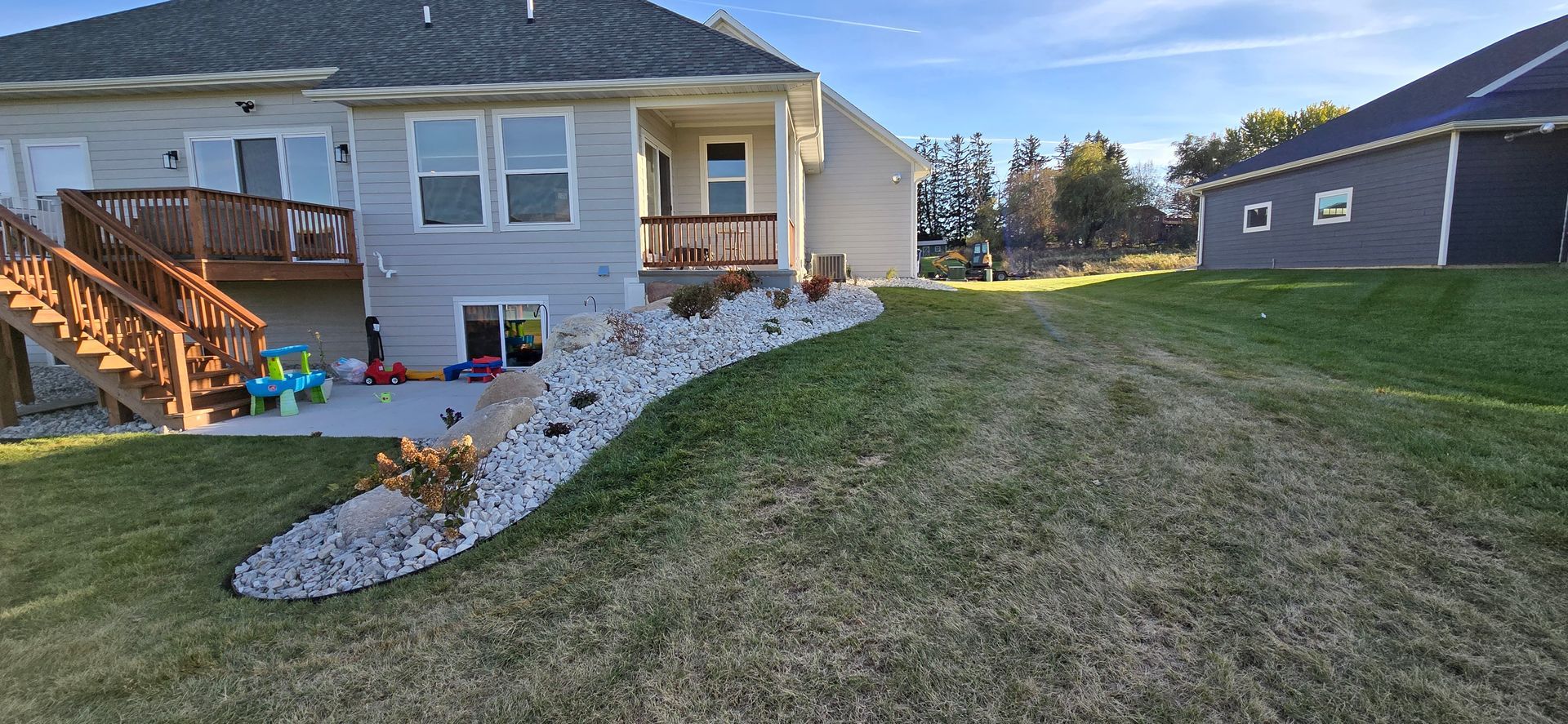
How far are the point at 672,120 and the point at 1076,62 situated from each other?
53.5 feet

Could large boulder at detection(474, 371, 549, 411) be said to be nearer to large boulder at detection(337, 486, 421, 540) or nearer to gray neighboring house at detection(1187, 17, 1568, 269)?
large boulder at detection(337, 486, 421, 540)

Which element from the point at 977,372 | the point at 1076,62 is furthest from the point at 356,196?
the point at 1076,62

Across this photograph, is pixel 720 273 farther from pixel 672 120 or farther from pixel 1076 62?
pixel 1076 62

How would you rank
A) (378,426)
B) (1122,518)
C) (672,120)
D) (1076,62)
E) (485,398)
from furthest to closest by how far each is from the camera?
(1076,62), (672,120), (378,426), (485,398), (1122,518)

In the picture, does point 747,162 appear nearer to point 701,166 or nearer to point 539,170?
point 701,166

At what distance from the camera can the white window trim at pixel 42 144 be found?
9.91m

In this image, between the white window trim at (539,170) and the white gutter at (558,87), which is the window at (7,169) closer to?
the white gutter at (558,87)

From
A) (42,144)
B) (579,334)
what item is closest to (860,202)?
(579,334)

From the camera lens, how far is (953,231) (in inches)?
2442

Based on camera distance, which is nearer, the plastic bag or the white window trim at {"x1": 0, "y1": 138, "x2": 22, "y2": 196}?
the plastic bag

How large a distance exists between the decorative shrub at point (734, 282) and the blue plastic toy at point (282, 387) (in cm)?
481

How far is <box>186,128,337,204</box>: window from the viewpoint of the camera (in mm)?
9844

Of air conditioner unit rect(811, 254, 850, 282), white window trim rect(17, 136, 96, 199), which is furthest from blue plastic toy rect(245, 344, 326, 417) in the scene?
air conditioner unit rect(811, 254, 850, 282)

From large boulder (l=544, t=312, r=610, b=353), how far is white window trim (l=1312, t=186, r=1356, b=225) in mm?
16966
